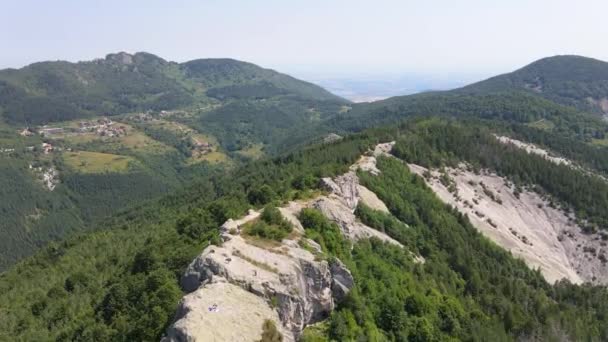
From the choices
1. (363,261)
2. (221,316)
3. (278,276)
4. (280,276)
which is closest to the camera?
(221,316)

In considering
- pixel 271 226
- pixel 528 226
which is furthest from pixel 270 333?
pixel 528 226

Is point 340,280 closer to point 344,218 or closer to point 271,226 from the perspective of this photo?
point 271,226

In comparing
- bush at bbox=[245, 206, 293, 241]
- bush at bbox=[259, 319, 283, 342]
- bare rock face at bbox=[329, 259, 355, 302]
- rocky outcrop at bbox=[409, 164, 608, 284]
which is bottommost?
rocky outcrop at bbox=[409, 164, 608, 284]

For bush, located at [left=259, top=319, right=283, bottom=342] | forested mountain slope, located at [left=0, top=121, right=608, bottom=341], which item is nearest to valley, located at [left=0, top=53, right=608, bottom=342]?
bush, located at [left=259, top=319, right=283, bottom=342]

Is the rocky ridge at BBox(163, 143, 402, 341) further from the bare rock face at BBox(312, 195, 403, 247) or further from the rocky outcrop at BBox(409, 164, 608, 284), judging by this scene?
the rocky outcrop at BBox(409, 164, 608, 284)

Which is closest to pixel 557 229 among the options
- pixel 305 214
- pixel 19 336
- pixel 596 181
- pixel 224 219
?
pixel 596 181

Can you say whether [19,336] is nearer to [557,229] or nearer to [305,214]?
[305,214]

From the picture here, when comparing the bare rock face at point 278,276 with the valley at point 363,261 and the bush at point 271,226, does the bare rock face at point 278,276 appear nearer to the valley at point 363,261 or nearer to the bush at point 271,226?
the valley at point 363,261

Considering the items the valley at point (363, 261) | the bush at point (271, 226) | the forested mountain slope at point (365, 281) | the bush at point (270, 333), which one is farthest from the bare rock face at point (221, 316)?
the bush at point (271, 226)
